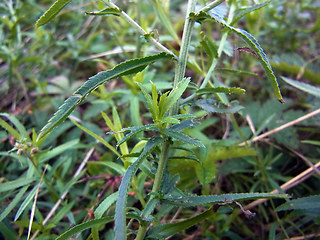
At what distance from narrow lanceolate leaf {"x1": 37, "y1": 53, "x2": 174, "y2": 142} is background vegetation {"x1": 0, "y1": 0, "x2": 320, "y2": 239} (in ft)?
0.70

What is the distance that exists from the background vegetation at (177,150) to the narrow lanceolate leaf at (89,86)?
0.21 meters

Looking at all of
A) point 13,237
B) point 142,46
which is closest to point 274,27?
point 142,46

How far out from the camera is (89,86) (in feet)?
2.51

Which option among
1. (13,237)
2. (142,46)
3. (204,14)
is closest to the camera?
(204,14)

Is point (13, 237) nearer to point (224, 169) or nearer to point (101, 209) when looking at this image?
point (101, 209)

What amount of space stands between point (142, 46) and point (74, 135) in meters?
0.77

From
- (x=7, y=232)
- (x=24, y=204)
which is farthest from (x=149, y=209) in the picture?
(x=7, y=232)

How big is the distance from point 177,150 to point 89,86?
629mm

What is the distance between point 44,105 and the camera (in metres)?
1.85

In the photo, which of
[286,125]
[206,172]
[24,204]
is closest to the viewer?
[24,204]

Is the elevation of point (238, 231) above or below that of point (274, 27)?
below

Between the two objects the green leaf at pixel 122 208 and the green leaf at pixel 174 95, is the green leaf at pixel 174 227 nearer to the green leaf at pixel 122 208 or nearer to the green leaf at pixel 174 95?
the green leaf at pixel 122 208

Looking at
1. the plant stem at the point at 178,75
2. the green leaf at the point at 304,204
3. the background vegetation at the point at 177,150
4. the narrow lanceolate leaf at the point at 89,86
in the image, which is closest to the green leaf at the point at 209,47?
the background vegetation at the point at 177,150

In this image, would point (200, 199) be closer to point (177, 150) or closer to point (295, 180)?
point (177, 150)
